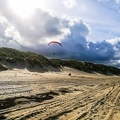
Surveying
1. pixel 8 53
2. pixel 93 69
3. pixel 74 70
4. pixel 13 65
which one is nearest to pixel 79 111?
pixel 13 65

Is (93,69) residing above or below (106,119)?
above

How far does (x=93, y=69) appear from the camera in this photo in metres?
92.4

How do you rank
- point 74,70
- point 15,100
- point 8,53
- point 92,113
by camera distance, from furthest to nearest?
point 74,70 < point 8,53 < point 15,100 < point 92,113

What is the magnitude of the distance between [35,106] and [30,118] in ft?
11.3

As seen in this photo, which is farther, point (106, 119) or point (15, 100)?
point (15, 100)

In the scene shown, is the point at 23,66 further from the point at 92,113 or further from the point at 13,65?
the point at 92,113

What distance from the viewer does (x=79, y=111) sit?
15.4m

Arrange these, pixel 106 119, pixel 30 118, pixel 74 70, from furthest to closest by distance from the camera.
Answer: pixel 74 70, pixel 106 119, pixel 30 118

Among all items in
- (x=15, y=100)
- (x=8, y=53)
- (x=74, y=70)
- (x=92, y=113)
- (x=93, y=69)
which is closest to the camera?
(x=92, y=113)

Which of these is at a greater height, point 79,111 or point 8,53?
point 8,53

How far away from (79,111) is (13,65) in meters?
39.3

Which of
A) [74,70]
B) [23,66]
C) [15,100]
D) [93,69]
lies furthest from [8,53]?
[15,100]

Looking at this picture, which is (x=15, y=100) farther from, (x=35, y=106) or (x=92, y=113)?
(x=92, y=113)

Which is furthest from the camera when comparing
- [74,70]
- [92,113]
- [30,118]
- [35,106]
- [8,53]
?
[74,70]
